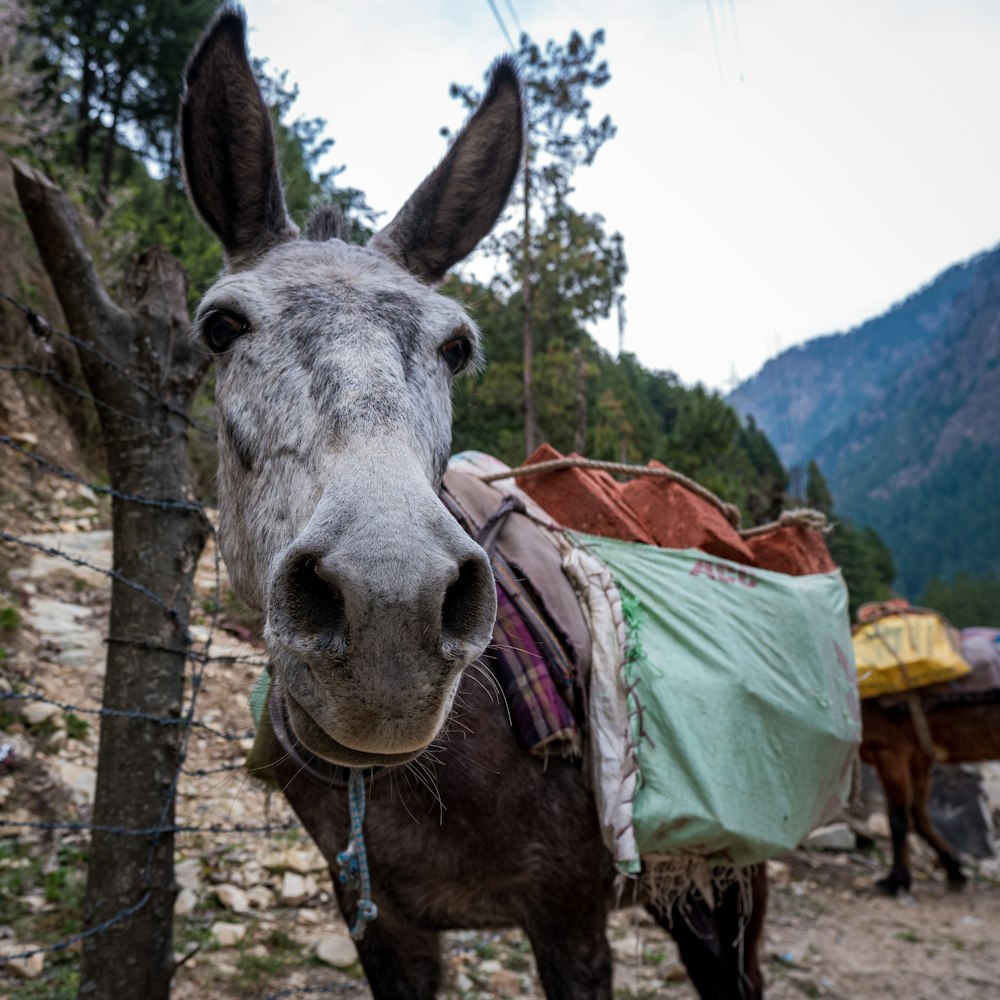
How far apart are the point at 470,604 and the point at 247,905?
3.56m

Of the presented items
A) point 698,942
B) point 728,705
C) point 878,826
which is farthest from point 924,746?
point 728,705

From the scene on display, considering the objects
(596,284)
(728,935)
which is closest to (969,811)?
Result: (728,935)

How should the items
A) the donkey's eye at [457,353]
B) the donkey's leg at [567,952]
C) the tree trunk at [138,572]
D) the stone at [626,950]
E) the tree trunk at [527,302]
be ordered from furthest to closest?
1. the tree trunk at [527,302]
2. the stone at [626,950]
3. the tree trunk at [138,572]
4. the donkey's leg at [567,952]
5. the donkey's eye at [457,353]

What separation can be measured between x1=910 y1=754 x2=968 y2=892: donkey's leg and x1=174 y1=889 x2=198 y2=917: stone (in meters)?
5.94

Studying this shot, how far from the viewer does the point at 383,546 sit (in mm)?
953

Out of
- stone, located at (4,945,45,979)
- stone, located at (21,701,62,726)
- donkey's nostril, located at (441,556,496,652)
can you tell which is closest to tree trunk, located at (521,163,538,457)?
stone, located at (21,701,62,726)

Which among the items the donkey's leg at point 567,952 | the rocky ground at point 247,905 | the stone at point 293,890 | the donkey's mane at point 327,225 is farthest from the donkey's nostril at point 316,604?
the stone at point 293,890

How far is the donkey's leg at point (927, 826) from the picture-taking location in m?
6.11

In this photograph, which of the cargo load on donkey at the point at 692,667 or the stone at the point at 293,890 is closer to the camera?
the cargo load on donkey at the point at 692,667

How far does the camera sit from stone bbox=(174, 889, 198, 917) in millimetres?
3531

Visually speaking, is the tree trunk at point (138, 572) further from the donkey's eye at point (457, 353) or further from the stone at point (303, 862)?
the stone at point (303, 862)

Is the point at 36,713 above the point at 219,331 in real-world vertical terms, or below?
below

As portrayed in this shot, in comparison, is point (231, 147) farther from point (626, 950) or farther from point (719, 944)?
point (626, 950)

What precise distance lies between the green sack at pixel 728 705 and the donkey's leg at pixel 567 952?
0.79ft
